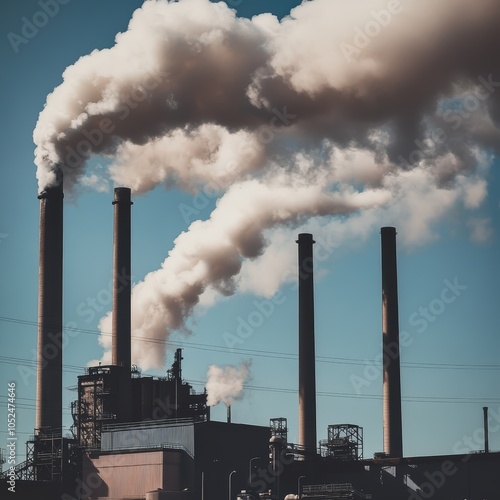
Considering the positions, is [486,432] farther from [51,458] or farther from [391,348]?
[51,458]

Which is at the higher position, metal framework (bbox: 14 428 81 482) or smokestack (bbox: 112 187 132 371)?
smokestack (bbox: 112 187 132 371)

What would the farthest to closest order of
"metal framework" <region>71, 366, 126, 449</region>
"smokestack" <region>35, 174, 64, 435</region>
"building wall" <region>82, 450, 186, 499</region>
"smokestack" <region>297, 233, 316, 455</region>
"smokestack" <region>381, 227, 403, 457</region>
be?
"smokestack" <region>297, 233, 316, 455</region>, "smokestack" <region>381, 227, 403, 457</region>, "metal framework" <region>71, 366, 126, 449</region>, "smokestack" <region>35, 174, 64, 435</region>, "building wall" <region>82, 450, 186, 499</region>

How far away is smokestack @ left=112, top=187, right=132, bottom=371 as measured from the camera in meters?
63.2

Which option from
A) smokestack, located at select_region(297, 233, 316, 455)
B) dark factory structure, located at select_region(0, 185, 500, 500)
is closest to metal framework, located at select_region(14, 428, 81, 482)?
dark factory structure, located at select_region(0, 185, 500, 500)

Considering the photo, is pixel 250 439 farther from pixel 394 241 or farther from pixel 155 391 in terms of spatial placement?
pixel 394 241

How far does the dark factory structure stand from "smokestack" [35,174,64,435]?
56 millimetres

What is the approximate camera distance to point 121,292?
63.6 metres

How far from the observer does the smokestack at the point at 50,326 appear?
59.1 m

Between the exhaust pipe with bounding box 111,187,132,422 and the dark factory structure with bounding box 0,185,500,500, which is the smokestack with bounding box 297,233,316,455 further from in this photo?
the exhaust pipe with bounding box 111,187,132,422

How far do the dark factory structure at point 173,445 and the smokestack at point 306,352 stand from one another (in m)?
0.13

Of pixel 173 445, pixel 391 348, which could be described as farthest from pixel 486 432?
pixel 173 445

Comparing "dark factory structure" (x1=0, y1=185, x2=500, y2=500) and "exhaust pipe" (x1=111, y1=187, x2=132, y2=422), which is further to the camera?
"exhaust pipe" (x1=111, y1=187, x2=132, y2=422)

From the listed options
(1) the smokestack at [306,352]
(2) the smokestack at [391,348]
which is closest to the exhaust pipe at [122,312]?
(1) the smokestack at [306,352]

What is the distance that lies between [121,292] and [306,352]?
12.5 m
